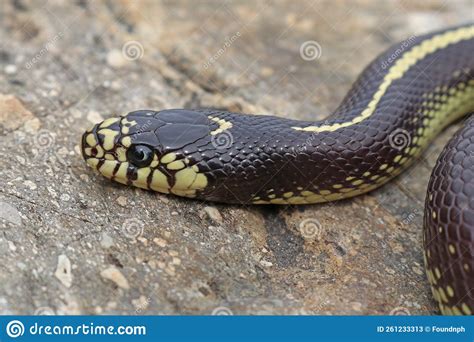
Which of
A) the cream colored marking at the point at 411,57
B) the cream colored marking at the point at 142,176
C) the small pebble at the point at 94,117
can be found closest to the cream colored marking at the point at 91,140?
the cream colored marking at the point at 142,176

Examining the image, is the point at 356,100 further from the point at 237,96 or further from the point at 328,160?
the point at 237,96

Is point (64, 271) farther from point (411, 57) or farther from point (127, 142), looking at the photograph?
point (411, 57)

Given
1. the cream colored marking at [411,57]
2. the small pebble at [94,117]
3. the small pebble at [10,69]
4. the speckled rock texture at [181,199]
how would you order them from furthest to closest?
the small pebble at [10,69]
the small pebble at [94,117]
the cream colored marking at [411,57]
the speckled rock texture at [181,199]

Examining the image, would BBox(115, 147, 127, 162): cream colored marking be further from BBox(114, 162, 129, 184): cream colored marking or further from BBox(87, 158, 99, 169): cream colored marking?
BBox(87, 158, 99, 169): cream colored marking

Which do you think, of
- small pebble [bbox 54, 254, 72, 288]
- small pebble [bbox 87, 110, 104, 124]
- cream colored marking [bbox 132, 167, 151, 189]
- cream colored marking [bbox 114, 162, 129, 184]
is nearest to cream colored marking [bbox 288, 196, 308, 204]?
cream colored marking [bbox 132, 167, 151, 189]

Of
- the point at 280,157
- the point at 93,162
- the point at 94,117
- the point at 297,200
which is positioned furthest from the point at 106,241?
the point at 94,117

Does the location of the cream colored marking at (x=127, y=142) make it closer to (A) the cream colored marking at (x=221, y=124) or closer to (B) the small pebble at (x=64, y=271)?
(A) the cream colored marking at (x=221, y=124)
